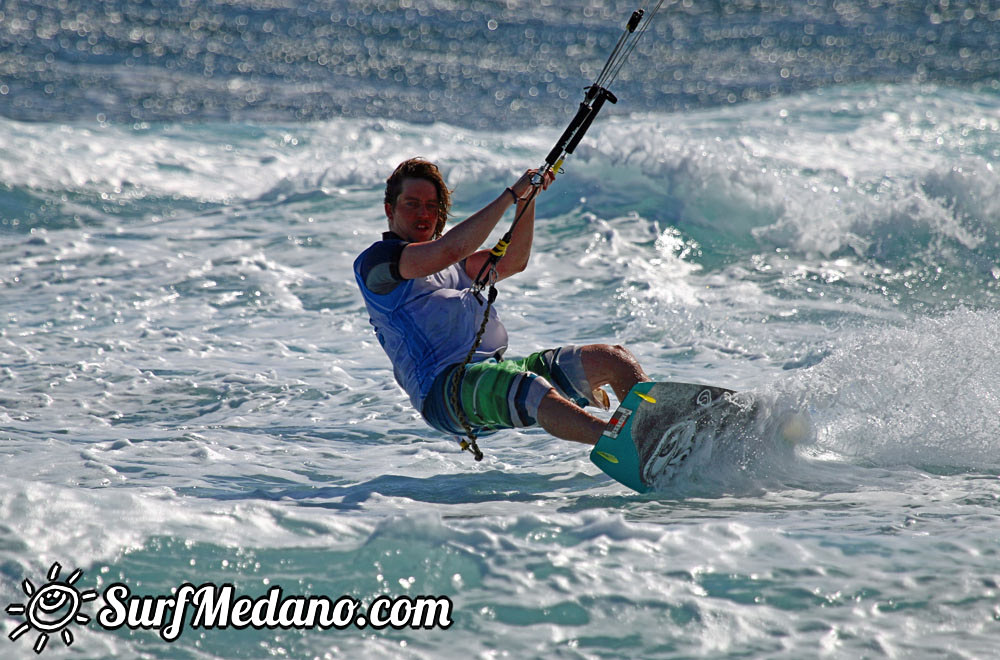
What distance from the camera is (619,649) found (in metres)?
3.06

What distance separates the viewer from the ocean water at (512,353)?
3287 millimetres

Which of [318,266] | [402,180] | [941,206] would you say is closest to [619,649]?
[402,180]

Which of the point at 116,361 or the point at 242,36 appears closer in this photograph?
the point at 116,361

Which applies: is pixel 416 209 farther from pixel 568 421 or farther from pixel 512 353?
pixel 512 353

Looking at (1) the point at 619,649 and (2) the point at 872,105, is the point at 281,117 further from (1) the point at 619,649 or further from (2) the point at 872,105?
(1) the point at 619,649

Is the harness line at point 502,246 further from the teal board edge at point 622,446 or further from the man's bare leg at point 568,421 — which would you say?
the teal board edge at point 622,446

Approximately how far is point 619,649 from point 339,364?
4169 mm

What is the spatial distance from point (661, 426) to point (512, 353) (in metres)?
2.92

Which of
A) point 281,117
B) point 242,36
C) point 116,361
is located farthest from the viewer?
point 242,36

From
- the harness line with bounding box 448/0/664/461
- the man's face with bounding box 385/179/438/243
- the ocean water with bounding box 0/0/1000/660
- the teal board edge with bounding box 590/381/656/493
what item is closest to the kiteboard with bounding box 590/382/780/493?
the teal board edge with bounding box 590/381/656/493

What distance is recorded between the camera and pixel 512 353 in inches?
276

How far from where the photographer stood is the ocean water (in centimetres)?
329

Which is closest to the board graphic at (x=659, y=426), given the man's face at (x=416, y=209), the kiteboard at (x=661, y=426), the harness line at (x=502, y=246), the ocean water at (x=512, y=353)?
the kiteboard at (x=661, y=426)

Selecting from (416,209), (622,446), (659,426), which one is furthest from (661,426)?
(416,209)
